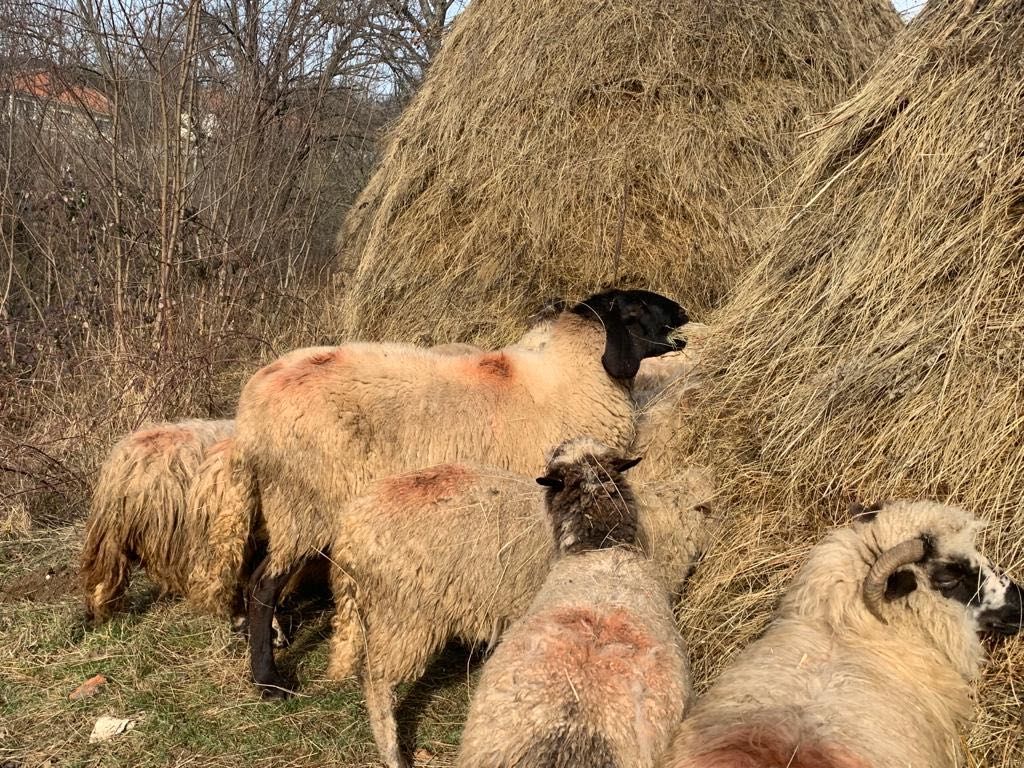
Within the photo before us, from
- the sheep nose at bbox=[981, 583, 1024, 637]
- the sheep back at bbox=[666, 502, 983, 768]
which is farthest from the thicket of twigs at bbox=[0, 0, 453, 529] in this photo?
the sheep nose at bbox=[981, 583, 1024, 637]

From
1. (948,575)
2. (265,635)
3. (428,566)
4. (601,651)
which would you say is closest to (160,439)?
(265,635)

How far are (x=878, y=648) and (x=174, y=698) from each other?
346 cm

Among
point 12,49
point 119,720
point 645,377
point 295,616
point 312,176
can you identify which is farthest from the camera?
point 312,176

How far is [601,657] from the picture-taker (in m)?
2.81

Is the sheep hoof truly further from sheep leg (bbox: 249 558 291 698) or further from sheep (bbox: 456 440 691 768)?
sheep (bbox: 456 440 691 768)

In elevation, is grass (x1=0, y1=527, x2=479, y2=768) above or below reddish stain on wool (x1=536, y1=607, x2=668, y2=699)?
below

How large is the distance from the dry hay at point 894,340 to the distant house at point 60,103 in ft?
19.8

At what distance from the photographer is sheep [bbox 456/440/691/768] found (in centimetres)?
260

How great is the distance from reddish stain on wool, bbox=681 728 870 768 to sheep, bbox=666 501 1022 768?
0.6 inches

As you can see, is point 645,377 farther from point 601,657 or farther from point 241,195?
point 241,195

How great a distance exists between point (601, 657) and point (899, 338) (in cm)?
226

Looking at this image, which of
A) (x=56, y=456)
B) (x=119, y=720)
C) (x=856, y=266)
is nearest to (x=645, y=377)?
(x=856, y=266)

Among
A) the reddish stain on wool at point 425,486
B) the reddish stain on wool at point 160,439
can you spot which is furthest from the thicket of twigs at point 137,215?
the reddish stain on wool at point 425,486

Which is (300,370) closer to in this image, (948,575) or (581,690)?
(581,690)
